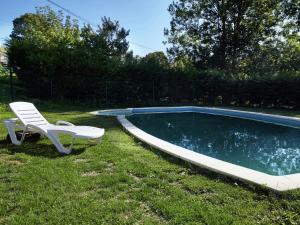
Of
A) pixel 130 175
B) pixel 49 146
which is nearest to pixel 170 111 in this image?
pixel 49 146

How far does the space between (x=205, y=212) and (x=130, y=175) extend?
1.50 m

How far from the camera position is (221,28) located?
80.5 feet

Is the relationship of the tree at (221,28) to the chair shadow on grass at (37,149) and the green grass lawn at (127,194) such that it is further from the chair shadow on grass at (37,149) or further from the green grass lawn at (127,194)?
the green grass lawn at (127,194)

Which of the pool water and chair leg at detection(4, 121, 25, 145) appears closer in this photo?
chair leg at detection(4, 121, 25, 145)

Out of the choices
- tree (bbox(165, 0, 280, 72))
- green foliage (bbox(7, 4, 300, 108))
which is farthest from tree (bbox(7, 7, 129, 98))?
tree (bbox(165, 0, 280, 72))

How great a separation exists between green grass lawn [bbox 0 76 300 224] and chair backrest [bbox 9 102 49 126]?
124 cm

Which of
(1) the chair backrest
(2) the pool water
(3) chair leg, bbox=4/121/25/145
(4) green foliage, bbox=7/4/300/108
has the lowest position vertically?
(2) the pool water

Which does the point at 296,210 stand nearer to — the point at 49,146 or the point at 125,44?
the point at 49,146

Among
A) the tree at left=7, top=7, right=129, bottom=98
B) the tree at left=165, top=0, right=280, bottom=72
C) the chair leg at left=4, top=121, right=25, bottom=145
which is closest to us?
the chair leg at left=4, top=121, right=25, bottom=145

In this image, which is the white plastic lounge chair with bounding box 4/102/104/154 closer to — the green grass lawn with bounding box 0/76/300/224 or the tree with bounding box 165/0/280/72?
the green grass lawn with bounding box 0/76/300/224

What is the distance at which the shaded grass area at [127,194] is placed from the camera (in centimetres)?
305

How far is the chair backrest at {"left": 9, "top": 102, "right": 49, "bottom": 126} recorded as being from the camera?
6.43 metres

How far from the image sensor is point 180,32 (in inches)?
1032

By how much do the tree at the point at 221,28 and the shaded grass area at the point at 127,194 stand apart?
69.0ft
